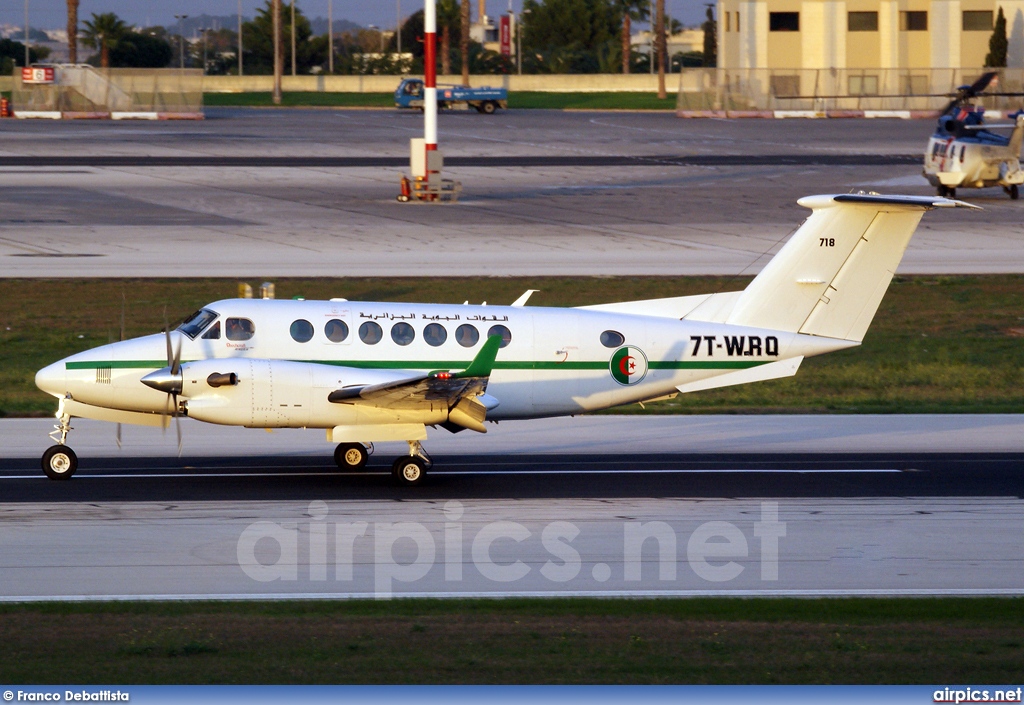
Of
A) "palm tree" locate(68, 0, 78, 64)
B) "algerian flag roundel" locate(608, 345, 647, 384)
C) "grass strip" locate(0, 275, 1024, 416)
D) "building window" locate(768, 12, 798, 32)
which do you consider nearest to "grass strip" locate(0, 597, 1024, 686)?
"algerian flag roundel" locate(608, 345, 647, 384)

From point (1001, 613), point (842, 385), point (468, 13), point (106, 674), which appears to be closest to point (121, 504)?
point (106, 674)

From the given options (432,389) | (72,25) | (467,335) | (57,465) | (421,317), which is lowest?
(57,465)

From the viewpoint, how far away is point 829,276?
695 inches

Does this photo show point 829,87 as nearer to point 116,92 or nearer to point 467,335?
point 116,92

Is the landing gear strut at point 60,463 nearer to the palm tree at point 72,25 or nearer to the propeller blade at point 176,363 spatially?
the propeller blade at point 176,363

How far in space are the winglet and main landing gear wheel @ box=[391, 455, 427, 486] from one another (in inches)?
73.2

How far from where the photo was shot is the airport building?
322ft

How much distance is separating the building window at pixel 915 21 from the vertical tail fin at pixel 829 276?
290 feet

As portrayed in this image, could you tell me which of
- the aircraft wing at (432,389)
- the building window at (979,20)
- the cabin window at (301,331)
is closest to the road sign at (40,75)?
the building window at (979,20)

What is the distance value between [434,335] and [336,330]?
1314mm

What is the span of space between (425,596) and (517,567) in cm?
140

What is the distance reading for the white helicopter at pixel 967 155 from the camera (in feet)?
147

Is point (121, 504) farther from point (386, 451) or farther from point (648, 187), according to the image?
point (648, 187)

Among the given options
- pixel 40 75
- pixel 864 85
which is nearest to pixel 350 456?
pixel 40 75
